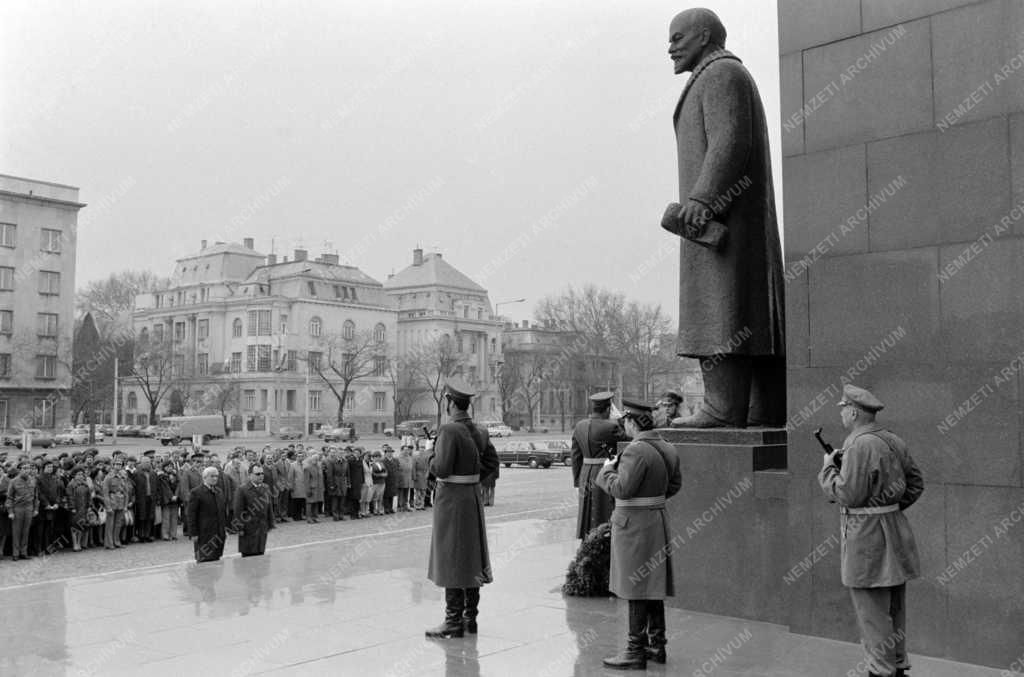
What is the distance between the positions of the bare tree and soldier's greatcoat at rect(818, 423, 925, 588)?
79183 millimetres

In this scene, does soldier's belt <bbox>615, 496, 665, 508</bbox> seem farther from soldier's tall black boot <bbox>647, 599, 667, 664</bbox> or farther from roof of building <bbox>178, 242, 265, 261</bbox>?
roof of building <bbox>178, 242, 265, 261</bbox>

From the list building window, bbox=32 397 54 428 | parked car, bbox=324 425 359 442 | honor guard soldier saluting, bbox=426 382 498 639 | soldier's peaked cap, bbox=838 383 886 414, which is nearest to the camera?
soldier's peaked cap, bbox=838 383 886 414

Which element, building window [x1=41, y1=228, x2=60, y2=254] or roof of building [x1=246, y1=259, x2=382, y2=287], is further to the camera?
roof of building [x1=246, y1=259, x2=382, y2=287]

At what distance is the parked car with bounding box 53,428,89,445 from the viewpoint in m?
59.9

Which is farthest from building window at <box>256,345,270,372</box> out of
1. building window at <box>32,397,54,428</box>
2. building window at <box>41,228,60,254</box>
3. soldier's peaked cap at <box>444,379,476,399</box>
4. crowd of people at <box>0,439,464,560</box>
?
soldier's peaked cap at <box>444,379,476,399</box>

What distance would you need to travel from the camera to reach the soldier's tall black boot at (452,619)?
24.1 ft

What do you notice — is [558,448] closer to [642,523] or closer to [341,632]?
[341,632]

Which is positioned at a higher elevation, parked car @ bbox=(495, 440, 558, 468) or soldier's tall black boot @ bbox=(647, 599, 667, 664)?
soldier's tall black boot @ bbox=(647, 599, 667, 664)

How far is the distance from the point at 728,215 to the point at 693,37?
178 centimetres

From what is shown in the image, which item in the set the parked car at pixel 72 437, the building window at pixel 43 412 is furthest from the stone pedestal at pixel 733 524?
the building window at pixel 43 412

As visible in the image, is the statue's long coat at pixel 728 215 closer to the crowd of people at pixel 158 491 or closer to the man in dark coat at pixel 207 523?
the man in dark coat at pixel 207 523

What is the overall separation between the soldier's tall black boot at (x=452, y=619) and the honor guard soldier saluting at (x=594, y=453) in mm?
3046

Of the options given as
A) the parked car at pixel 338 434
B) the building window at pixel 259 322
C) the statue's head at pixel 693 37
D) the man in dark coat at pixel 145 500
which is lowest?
the parked car at pixel 338 434

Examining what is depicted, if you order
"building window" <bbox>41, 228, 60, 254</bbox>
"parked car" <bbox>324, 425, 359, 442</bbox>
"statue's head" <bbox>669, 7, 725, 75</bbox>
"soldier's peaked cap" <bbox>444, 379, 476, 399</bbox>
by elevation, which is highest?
"building window" <bbox>41, 228, 60, 254</bbox>
